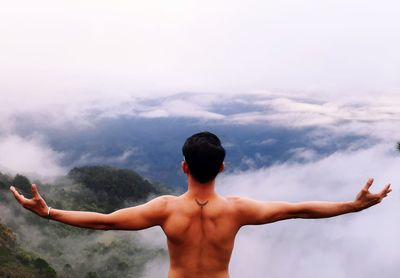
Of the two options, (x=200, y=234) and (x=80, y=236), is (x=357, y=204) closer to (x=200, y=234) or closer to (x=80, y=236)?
(x=200, y=234)

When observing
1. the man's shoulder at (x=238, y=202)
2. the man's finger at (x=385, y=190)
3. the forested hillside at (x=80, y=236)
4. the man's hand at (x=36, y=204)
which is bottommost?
the forested hillside at (x=80, y=236)

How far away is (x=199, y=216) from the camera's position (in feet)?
17.2

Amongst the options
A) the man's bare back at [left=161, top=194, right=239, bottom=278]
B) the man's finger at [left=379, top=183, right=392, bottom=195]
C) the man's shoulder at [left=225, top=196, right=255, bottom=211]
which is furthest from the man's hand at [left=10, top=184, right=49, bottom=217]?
the man's finger at [left=379, top=183, right=392, bottom=195]

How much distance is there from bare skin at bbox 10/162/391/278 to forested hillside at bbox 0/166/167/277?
144761 mm

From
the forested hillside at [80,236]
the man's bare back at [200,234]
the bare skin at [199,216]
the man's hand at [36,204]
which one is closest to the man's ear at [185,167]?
the bare skin at [199,216]

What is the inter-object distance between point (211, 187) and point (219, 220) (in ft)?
1.18

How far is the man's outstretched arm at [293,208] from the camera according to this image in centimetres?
536

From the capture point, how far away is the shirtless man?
508cm

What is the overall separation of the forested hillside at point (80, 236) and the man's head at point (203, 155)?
145372mm

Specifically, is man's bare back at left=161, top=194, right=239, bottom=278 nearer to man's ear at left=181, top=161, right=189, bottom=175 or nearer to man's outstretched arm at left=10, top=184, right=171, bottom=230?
man's outstretched arm at left=10, top=184, right=171, bottom=230

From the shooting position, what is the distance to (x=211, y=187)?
5.19 m

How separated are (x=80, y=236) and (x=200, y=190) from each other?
19551cm

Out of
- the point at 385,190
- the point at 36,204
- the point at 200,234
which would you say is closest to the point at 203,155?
the point at 200,234

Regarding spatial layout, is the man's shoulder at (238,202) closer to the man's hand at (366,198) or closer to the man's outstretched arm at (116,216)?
the man's outstretched arm at (116,216)
